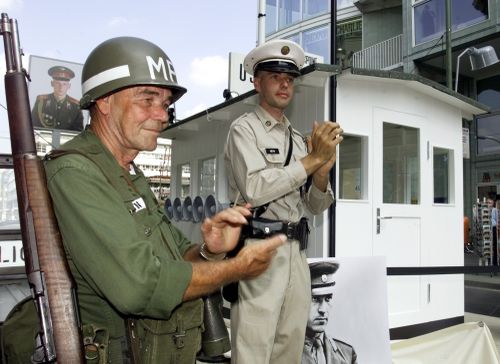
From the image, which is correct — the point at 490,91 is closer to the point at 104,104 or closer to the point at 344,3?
the point at 344,3

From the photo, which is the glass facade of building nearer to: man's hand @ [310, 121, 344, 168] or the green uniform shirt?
man's hand @ [310, 121, 344, 168]

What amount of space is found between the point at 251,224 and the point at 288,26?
1918 cm

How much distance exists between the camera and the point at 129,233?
Answer: 1.17 m

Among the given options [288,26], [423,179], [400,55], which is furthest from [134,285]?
[288,26]

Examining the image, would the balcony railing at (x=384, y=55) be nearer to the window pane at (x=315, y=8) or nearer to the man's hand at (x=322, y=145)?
the window pane at (x=315, y=8)

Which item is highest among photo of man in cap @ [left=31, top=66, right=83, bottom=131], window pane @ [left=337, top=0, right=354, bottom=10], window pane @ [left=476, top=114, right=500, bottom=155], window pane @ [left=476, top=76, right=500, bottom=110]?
window pane @ [left=337, top=0, right=354, bottom=10]

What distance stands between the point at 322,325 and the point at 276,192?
Result: 46.2 inches

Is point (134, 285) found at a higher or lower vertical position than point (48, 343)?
higher

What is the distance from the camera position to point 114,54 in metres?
1.50

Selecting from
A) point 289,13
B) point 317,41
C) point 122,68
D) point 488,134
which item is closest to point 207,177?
point 122,68

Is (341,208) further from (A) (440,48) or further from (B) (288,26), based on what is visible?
(B) (288,26)

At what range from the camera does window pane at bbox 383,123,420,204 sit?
508 cm

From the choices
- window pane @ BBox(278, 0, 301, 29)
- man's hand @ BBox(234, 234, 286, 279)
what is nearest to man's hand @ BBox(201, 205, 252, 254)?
man's hand @ BBox(234, 234, 286, 279)

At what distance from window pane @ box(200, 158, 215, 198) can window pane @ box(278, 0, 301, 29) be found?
13.9 metres
